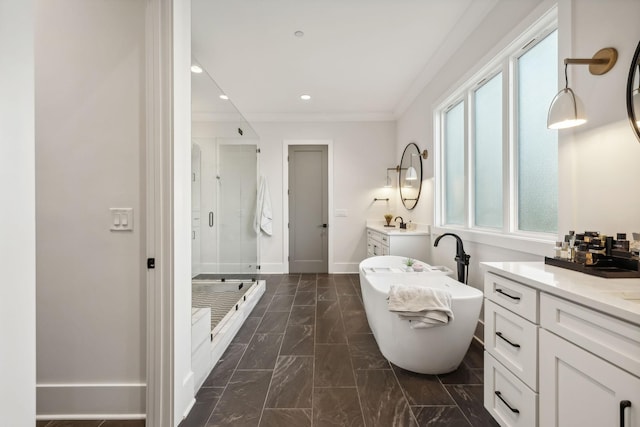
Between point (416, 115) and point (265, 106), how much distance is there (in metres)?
2.41

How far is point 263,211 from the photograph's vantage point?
4375 millimetres

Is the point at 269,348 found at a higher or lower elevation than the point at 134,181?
lower

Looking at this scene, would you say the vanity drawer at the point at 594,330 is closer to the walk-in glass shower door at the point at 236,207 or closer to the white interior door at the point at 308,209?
the walk-in glass shower door at the point at 236,207

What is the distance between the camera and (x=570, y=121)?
115 centimetres

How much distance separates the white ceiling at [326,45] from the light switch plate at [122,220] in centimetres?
128

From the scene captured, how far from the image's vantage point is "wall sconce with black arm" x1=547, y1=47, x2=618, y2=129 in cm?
114

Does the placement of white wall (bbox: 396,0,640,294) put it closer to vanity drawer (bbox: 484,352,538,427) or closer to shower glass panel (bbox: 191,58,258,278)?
vanity drawer (bbox: 484,352,538,427)

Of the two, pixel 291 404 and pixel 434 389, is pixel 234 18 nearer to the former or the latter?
pixel 291 404

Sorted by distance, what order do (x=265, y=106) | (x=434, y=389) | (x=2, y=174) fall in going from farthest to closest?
(x=265, y=106)
(x=434, y=389)
(x=2, y=174)

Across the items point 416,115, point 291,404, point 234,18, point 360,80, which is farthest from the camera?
point 416,115

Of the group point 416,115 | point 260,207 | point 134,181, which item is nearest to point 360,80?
point 416,115

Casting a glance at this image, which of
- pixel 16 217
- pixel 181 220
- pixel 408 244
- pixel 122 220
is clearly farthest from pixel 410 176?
pixel 16 217

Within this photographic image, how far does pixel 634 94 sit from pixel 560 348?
3.63 ft

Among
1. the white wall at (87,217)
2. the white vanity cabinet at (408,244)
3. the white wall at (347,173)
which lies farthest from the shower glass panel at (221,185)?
the white vanity cabinet at (408,244)
